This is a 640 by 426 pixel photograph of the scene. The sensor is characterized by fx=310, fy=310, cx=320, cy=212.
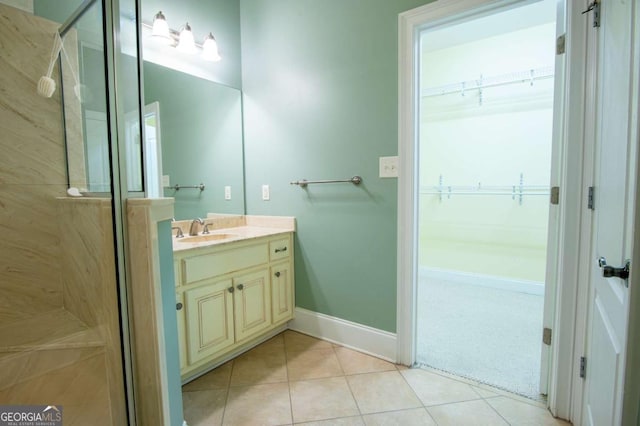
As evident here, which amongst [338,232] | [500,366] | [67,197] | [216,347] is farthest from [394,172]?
[67,197]

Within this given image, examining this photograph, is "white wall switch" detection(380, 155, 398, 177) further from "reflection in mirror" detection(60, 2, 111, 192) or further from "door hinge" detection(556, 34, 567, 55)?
"reflection in mirror" detection(60, 2, 111, 192)

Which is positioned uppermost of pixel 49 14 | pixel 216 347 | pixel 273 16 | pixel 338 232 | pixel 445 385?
pixel 273 16

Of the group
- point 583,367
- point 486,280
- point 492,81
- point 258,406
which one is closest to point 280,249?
point 258,406

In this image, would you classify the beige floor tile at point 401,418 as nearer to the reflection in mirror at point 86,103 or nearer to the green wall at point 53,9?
the reflection in mirror at point 86,103

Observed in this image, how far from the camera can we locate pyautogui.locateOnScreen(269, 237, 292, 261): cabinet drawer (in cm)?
217

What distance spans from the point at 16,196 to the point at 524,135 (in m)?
3.92

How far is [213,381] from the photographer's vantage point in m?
1.76

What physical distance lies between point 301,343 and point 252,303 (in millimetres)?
484

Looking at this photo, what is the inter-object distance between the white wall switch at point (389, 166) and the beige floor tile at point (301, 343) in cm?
123

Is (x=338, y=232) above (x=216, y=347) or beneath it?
above

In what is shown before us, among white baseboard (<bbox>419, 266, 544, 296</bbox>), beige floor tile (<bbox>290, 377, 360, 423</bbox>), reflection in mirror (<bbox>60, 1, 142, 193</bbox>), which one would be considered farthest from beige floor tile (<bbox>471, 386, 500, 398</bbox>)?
white baseboard (<bbox>419, 266, 544, 296</bbox>)

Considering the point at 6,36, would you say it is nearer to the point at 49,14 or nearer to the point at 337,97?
the point at 49,14

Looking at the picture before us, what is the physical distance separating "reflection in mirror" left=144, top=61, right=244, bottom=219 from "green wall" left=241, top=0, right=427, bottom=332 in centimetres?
14

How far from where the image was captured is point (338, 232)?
2127 millimetres
